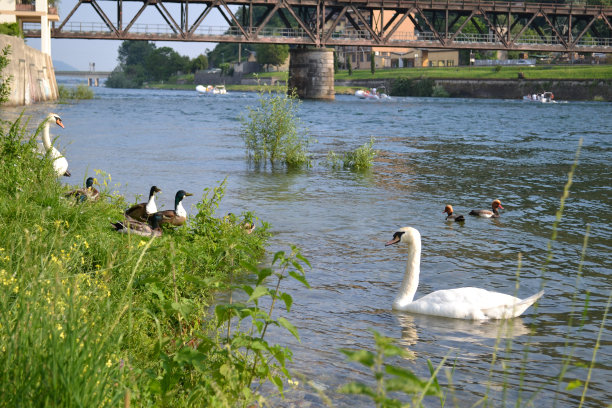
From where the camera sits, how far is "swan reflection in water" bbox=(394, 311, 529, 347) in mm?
6387

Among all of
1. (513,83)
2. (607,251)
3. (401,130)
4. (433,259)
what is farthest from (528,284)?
(513,83)

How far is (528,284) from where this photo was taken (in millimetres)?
8312

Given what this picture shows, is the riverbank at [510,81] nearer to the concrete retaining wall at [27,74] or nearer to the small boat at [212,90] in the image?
the small boat at [212,90]

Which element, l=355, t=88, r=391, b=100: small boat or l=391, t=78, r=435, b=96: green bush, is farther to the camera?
l=391, t=78, r=435, b=96: green bush

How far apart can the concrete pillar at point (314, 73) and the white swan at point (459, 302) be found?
6662cm

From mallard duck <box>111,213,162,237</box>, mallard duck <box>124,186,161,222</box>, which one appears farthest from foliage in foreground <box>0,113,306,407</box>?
mallard duck <box>124,186,161,222</box>

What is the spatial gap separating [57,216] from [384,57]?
131734 mm

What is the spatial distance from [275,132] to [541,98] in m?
54.1

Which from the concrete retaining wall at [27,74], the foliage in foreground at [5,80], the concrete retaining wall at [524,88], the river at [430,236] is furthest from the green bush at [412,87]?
the foliage in foreground at [5,80]

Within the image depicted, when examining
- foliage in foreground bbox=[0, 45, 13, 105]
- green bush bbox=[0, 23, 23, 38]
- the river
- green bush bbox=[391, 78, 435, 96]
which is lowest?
the river

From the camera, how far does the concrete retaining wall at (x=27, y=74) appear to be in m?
36.0

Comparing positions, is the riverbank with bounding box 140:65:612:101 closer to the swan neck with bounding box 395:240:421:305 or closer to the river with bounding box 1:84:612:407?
the river with bounding box 1:84:612:407

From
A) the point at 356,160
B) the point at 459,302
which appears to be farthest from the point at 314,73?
the point at 459,302

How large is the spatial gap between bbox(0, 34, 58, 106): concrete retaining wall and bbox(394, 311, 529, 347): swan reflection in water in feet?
86.3
